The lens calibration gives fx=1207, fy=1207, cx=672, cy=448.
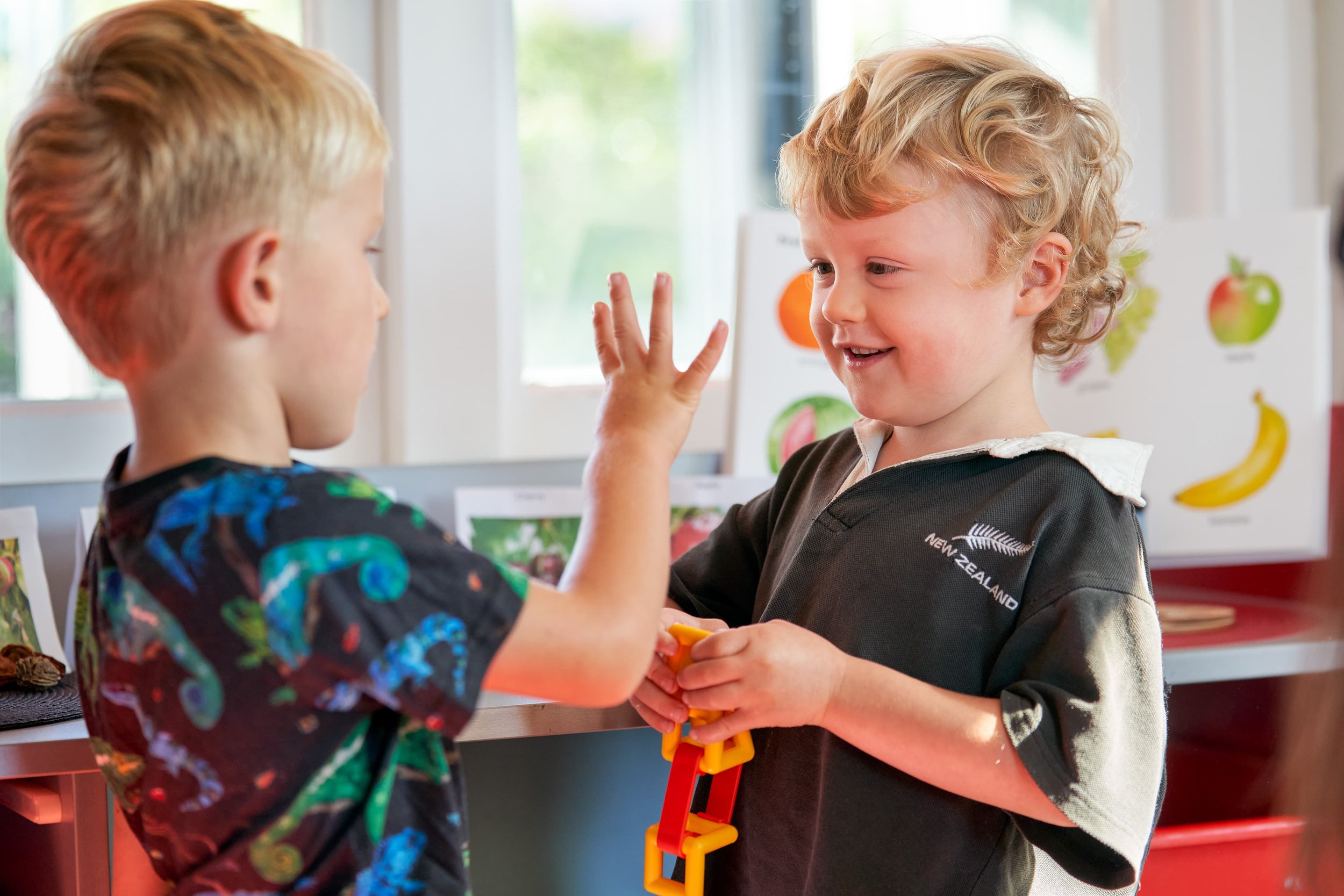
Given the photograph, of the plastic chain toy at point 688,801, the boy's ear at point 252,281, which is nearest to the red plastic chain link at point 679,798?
the plastic chain toy at point 688,801

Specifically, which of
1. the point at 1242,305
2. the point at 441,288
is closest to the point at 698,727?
the point at 441,288

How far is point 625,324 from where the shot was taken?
74cm

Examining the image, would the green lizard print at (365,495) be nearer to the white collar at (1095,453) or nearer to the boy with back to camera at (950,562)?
the boy with back to camera at (950,562)

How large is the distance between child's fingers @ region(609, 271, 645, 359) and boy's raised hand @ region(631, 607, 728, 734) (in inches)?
7.9

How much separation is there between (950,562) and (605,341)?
0.93 feet

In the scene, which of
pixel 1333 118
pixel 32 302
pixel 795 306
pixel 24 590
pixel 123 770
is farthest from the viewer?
pixel 1333 118

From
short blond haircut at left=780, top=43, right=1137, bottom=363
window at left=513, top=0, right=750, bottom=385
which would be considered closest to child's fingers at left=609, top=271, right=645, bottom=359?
short blond haircut at left=780, top=43, right=1137, bottom=363

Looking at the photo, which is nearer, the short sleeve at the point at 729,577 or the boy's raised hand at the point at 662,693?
the boy's raised hand at the point at 662,693

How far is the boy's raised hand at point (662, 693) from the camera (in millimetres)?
819

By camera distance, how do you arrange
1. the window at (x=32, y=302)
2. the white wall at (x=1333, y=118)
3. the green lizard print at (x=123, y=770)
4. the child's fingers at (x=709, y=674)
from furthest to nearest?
the white wall at (x=1333, y=118) < the window at (x=32, y=302) < the child's fingers at (x=709, y=674) < the green lizard print at (x=123, y=770)

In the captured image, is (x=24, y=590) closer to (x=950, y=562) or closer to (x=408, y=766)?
(x=408, y=766)

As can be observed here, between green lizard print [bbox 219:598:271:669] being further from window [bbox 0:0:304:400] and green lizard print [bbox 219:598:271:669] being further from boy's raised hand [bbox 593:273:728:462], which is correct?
window [bbox 0:0:304:400]

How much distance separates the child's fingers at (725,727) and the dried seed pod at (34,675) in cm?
59

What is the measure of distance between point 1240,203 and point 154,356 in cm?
195
